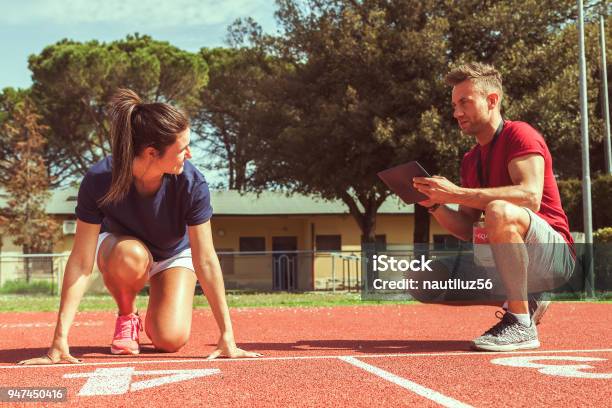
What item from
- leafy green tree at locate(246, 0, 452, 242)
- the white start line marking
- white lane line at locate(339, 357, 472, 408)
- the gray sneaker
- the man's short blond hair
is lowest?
the white start line marking

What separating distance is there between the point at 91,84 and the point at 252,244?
11.3 metres

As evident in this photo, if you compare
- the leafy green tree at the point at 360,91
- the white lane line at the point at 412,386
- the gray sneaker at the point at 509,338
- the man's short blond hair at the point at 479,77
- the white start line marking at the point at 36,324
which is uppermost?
the leafy green tree at the point at 360,91

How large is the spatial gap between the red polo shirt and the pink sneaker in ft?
8.68

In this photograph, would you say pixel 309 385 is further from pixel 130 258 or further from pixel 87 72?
pixel 87 72

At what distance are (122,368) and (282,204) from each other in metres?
31.6

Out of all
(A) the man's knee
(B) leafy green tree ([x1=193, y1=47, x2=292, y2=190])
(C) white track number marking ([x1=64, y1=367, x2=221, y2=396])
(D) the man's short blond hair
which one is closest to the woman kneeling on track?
(C) white track number marking ([x1=64, y1=367, x2=221, y2=396])

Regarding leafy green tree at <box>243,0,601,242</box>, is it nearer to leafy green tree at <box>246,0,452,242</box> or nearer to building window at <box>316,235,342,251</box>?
leafy green tree at <box>246,0,452,242</box>

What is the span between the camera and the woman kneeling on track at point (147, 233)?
181 inches

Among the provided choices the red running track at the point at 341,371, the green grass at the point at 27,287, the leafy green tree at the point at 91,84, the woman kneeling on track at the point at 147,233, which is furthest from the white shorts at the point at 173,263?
the leafy green tree at the point at 91,84

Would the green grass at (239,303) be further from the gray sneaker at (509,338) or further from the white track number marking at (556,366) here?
the white track number marking at (556,366)

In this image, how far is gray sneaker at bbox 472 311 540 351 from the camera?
4855 mm

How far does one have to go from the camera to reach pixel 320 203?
3594cm

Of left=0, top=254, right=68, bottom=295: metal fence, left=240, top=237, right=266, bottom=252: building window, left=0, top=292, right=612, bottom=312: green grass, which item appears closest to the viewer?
left=0, top=292, right=612, bottom=312: green grass

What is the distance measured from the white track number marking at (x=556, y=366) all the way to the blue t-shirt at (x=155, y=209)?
2.07m
